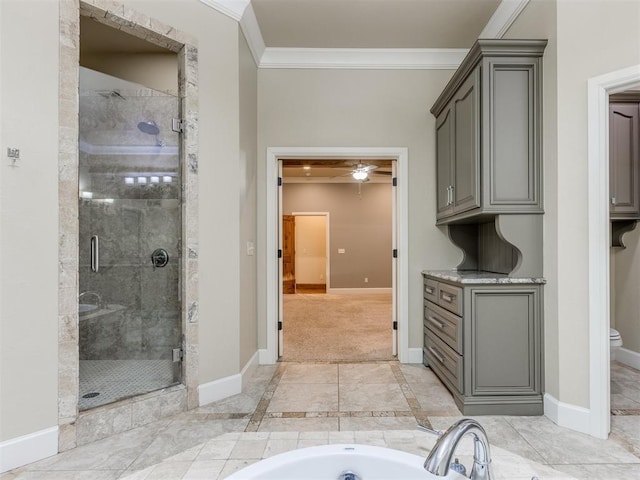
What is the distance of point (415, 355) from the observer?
344 centimetres

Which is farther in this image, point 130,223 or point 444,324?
point 130,223

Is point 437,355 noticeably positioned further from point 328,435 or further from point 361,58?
point 361,58

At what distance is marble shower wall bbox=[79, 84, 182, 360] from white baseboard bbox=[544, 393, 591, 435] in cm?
262

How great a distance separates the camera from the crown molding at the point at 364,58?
3.45 m

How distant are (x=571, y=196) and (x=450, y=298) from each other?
1.04m

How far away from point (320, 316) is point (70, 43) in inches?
189

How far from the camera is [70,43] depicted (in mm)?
2006

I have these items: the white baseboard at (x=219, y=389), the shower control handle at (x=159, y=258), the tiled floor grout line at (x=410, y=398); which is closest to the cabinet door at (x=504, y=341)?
the tiled floor grout line at (x=410, y=398)

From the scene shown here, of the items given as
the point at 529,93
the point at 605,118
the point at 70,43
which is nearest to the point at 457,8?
the point at 529,93

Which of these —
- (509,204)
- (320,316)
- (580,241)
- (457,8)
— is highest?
(457,8)

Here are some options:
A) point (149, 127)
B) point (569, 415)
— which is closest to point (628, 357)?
point (569, 415)

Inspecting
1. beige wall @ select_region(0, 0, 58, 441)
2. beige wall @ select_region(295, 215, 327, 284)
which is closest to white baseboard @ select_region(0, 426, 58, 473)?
beige wall @ select_region(0, 0, 58, 441)

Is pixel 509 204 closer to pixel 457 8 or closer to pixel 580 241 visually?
pixel 580 241

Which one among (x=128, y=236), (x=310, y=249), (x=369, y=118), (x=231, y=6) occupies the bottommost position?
(x=310, y=249)
